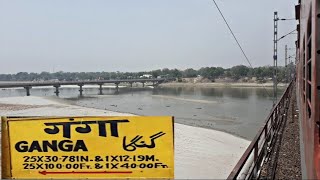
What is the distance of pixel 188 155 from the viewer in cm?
1823

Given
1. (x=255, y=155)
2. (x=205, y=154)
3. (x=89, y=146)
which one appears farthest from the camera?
(x=205, y=154)

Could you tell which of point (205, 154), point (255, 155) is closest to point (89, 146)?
point (255, 155)

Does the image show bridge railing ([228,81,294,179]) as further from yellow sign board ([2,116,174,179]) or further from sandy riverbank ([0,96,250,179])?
sandy riverbank ([0,96,250,179])

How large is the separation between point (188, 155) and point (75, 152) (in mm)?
13204

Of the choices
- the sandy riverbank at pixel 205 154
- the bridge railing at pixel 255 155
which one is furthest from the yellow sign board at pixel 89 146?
the sandy riverbank at pixel 205 154

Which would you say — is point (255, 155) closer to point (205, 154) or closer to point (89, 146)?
point (89, 146)

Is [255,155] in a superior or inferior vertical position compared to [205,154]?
superior

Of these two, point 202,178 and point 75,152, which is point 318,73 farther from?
point 202,178

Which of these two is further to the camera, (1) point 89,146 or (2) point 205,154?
(2) point 205,154

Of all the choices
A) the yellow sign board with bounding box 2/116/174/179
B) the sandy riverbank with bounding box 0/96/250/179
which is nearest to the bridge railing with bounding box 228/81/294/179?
the yellow sign board with bounding box 2/116/174/179

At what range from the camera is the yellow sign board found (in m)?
5.46

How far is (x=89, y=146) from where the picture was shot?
18.3 ft

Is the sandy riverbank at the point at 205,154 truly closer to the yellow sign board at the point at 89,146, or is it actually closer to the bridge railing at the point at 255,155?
Answer: the bridge railing at the point at 255,155

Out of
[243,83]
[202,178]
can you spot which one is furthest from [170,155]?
[243,83]
